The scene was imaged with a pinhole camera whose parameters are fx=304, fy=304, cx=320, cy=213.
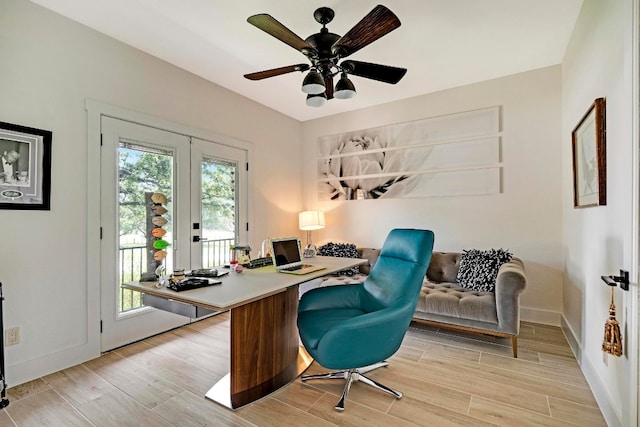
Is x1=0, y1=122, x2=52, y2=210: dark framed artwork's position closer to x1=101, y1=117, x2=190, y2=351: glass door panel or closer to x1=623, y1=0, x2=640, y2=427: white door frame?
x1=101, y1=117, x2=190, y2=351: glass door panel

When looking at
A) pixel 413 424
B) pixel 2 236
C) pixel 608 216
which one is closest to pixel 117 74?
pixel 2 236

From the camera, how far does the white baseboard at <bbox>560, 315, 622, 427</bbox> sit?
1.62 metres

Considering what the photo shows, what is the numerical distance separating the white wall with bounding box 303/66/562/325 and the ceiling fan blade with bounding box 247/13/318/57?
1.87 metres

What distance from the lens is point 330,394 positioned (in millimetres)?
1984

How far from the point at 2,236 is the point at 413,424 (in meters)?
2.89

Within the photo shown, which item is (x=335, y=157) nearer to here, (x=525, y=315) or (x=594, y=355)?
(x=525, y=315)

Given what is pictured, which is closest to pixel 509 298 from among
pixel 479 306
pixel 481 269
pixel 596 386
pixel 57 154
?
pixel 479 306

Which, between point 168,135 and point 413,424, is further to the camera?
point 168,135

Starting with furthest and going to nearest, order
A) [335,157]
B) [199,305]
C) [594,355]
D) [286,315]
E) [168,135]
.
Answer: [335,157], [168,135], [286,315], [594,355], [199,305]

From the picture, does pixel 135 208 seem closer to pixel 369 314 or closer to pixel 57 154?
pixel 57 154

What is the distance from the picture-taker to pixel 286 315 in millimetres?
2182

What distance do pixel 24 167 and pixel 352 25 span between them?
2706mm

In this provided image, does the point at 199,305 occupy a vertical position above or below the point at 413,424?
above

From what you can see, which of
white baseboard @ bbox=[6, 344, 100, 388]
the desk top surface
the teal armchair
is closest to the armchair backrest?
the teal armchair
